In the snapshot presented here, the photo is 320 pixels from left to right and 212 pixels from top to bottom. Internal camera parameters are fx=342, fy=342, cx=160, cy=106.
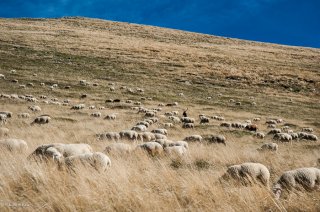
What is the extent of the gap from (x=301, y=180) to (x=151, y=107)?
79.4ft

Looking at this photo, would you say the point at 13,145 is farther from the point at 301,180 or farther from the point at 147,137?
the point at 301,180

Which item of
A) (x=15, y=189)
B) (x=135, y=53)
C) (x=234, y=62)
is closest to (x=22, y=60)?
(x=135, y=53)

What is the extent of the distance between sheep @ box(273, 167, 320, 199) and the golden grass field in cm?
68

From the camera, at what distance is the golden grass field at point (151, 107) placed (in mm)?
4668

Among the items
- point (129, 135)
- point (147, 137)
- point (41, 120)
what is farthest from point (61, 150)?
point (41, 120)

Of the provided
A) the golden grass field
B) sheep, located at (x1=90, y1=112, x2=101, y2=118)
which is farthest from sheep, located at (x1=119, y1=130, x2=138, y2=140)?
sheep, located at (x1=90, y1=112, x2=101, y2=118)

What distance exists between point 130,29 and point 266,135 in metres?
86.2

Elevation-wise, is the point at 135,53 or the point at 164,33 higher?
the point at 164,33

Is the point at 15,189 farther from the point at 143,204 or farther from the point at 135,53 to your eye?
the point at 135,53

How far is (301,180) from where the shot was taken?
5969mm

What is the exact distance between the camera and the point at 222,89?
143 feet

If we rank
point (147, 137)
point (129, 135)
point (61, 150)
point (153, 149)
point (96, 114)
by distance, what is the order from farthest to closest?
point (96, 114)
point (147, 137)
point (129, 135)
point (153, 149)
point (61, 150)

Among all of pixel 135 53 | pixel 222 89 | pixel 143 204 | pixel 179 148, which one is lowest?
pixel 143 204

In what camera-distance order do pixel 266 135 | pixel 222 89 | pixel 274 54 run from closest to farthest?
pixel 266 135
pixel 222 89
pixel 274 54
